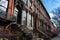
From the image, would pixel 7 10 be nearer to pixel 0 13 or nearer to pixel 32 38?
pixel 0 13

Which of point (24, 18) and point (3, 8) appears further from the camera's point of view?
point (24, 18)

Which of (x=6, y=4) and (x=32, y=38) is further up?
(x=6, y=4)

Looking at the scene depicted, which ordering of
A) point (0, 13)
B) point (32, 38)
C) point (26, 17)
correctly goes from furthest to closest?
1. point (26, 17)
2. point (32, 38)
3. point (0, 13)

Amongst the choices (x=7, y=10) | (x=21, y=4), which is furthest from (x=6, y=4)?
(x=21, y=4)

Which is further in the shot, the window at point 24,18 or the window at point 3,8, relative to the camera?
the window at point 24,18

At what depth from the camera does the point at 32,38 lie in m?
21.3

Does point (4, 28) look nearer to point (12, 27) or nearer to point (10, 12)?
point (12, 27)

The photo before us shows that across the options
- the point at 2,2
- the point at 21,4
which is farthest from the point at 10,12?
the point at 21,4

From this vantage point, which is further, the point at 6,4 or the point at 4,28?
the point at 6,4

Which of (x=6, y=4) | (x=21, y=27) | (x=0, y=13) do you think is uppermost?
(x=6, y=4)

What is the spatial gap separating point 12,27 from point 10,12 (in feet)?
6.41

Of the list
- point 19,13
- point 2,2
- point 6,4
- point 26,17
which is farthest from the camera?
point 26,17

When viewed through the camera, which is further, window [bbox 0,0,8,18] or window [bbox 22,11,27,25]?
window [bbox 22,11,27,25]

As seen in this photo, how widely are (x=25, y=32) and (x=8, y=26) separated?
3.54 metres
